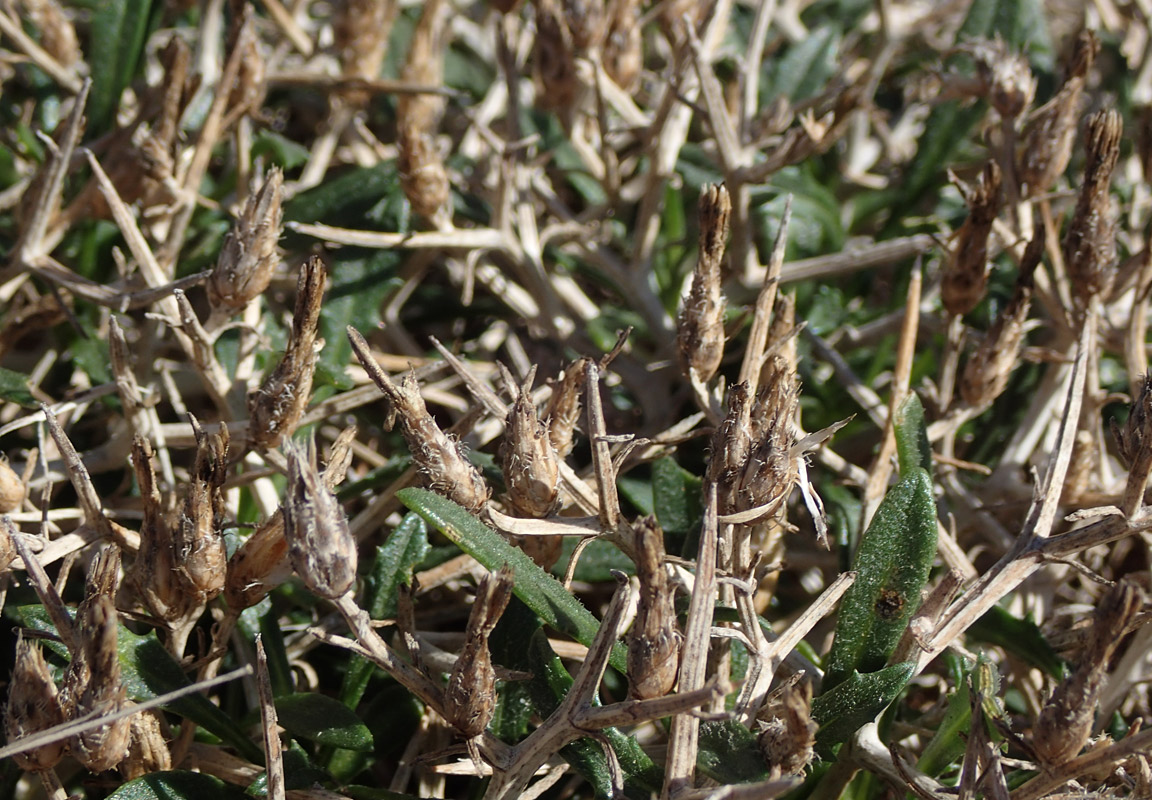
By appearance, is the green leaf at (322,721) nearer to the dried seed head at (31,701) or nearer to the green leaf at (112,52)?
the dried seed head at (31,701)

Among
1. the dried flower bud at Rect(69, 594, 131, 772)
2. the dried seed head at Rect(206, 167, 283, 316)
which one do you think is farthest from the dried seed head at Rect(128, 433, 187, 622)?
the dried seed head at Rect(206, 167, 283, 316)

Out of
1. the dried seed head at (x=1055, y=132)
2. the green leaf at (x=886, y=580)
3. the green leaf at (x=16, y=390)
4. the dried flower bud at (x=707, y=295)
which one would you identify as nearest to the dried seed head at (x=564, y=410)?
the dried flower bud at (x=707, y=295)

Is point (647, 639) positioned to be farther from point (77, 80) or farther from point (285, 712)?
point (77, 80)

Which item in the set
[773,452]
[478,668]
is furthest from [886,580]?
[478,668]

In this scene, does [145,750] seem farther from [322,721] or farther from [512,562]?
[512,562]

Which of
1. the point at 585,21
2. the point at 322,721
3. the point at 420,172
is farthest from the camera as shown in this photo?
the point at 585,21

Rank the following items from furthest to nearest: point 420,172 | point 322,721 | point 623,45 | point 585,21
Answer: point 623,45
point 585,21
point 420,172
point 322,721

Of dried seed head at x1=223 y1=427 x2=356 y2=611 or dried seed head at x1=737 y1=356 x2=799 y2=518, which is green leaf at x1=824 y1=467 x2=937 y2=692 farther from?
dried seed head at x1=223 y1=427 x2=356 y2=611
